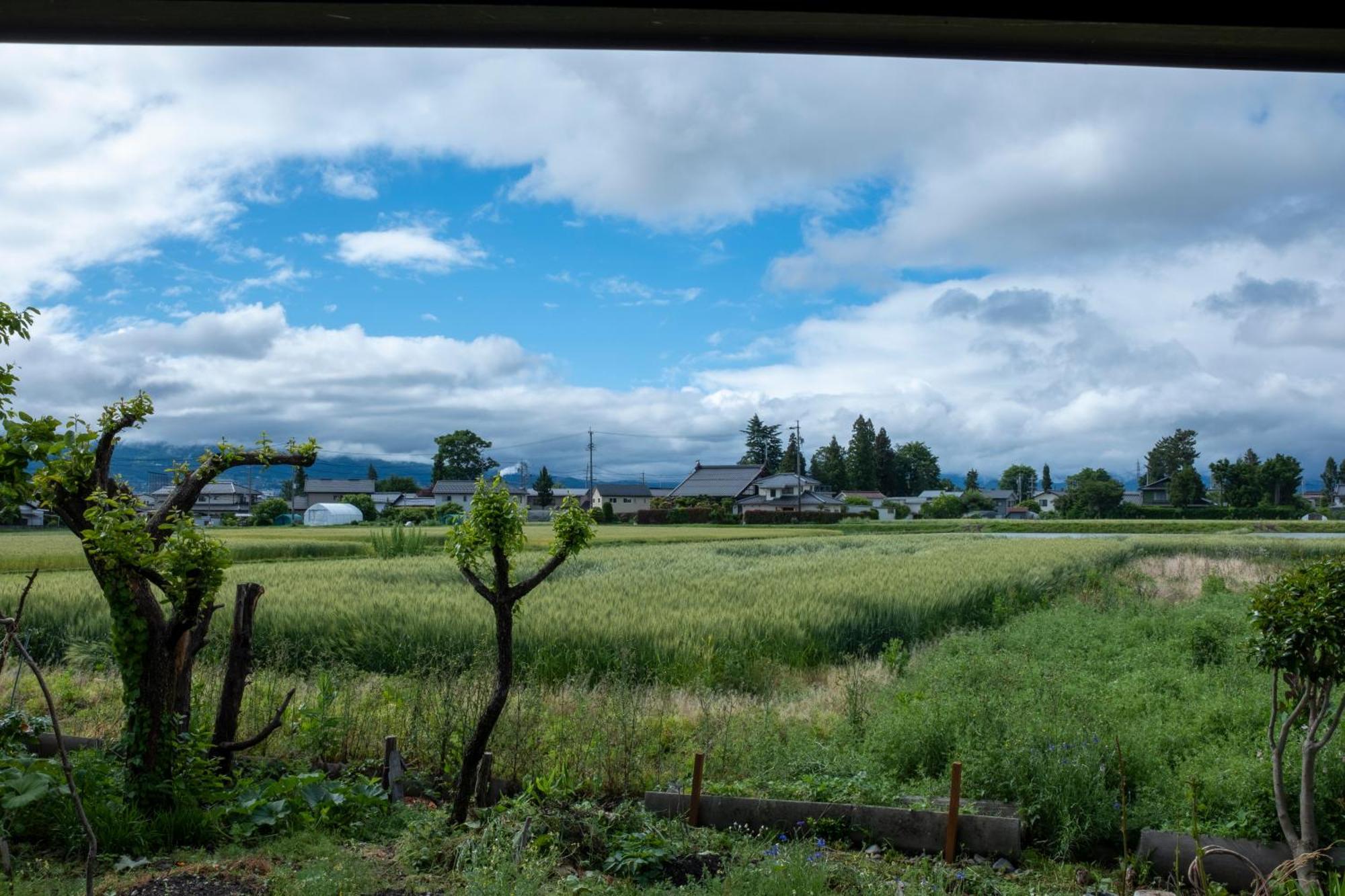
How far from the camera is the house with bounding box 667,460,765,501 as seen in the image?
86125 mm

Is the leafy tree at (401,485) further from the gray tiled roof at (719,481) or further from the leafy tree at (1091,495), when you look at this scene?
the leafy tree at (1091,495)

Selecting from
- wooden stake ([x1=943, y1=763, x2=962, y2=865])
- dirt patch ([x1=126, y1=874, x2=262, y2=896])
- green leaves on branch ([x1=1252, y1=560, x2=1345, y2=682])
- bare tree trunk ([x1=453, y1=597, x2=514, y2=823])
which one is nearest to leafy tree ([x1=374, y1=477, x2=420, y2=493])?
bare tree trunk ([x1=453, y1=597, x2=514, y2=823])

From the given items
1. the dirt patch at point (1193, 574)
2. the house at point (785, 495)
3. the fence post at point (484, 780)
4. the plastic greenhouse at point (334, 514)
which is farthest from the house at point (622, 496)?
the fence post at point (484, 780)

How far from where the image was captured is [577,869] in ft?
14.3

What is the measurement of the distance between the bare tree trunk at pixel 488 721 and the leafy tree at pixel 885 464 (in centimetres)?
9728

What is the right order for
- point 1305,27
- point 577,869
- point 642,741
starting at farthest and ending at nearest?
point 642,741, point 577,869, point 1305,27

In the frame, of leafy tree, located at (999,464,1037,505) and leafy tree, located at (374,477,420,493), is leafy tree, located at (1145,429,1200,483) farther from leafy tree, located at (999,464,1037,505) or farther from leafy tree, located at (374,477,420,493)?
leafy tree, located at (374,477,420,493)

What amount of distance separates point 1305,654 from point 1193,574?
20047 millimetres

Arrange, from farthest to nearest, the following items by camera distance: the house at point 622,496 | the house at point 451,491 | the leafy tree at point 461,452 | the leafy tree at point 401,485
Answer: the house at point 622,496 → the leafy tree at point 401,485 → the house at point 451,491 → the leafy tree at point 461,452

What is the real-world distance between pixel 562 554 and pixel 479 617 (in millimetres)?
6203

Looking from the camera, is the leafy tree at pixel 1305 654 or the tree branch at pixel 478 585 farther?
the tree branch at pixel 478 585

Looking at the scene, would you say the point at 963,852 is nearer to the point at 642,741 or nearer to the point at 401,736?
the point at 642,741

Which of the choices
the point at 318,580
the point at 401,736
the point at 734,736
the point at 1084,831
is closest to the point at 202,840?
the point at 401,736

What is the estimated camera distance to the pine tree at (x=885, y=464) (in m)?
101
